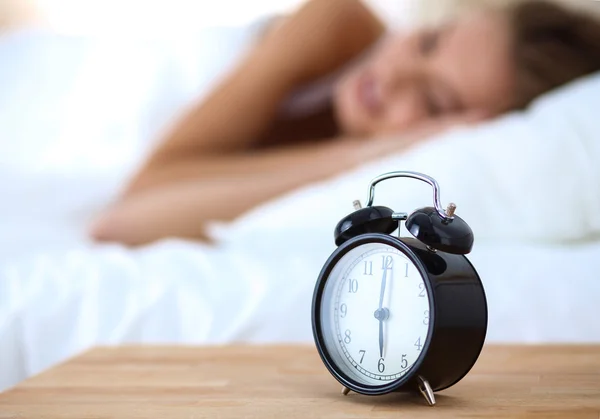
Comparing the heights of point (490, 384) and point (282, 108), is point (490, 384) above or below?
below

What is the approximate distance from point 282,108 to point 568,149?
129cm

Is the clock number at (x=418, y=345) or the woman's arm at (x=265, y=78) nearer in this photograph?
the clock number at (x=418, y=345)

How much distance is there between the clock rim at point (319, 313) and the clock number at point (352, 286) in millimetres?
19

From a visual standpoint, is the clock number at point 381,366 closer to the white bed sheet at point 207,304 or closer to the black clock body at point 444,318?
the black clock body at point 444,318

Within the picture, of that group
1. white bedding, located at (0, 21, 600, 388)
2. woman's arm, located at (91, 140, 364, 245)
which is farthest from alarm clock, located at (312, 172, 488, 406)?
woman's arm, located at (91, 140, 364, 245)

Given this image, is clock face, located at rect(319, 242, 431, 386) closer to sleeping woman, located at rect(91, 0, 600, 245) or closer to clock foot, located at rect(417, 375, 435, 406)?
clock foot, located at rect(417, 375, 435, 406)

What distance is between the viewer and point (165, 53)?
2.52 meters

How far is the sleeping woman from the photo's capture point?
176cm

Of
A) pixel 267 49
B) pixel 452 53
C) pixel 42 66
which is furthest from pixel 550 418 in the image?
pixel 42 66

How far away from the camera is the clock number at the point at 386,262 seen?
25.9 inches

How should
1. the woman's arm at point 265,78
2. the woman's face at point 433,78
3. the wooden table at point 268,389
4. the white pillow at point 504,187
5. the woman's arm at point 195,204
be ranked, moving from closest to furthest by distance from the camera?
the wooden table at point 268,389 < the white pillow at point 504,187 < the woman's arm at point 195,204 < the woman's face at point 433,78 < the woman's arm at point 265,78

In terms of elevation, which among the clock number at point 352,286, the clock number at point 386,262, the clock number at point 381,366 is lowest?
the clock number at point 381,366

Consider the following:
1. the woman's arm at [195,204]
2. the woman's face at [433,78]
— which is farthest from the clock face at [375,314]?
the woman's face at [433,78]

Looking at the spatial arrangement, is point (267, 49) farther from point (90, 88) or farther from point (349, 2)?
point (90, 88)
